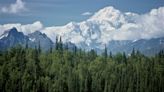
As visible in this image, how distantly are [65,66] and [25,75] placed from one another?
35922 millimetres

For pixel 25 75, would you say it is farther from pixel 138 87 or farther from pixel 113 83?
pixel 138 87

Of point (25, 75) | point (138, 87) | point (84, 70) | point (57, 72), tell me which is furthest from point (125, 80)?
point (25, 75)

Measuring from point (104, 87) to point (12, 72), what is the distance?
147ft

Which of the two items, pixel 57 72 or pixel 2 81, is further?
pixel 57 72

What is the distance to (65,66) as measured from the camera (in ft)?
639

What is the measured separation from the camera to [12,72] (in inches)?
6403

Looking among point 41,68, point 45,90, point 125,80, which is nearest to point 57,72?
point 41,68

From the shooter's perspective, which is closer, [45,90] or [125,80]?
[45,90]

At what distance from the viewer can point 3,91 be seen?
154 m

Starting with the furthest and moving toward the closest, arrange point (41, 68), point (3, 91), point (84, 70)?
point (84, 70) < point (41, 68) < point (3, 91)

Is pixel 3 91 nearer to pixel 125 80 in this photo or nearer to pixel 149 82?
pixel 125 80

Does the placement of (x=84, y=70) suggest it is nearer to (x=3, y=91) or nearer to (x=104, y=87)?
(x=104, y=87)

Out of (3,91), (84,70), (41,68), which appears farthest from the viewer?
(84,70)

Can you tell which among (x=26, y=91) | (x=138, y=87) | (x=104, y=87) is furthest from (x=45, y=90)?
(x=138, y=87)
